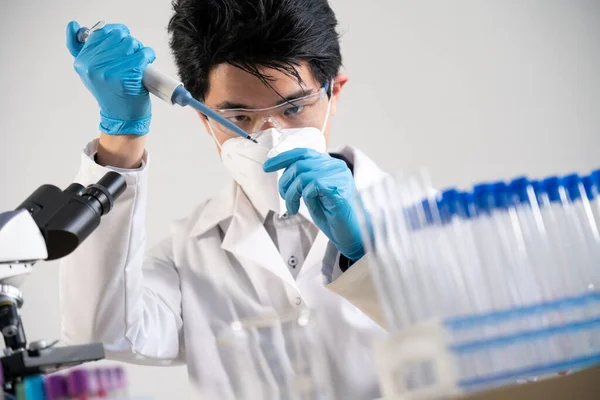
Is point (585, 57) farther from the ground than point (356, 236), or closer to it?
farther from the ground

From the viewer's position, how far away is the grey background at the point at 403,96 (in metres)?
2.71

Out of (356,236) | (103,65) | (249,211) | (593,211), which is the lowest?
(593,211)

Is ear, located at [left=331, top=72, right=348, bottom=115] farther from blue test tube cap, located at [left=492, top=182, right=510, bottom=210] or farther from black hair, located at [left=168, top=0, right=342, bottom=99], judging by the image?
blue test tube cap, located at [left=492, top=182, right=510, bottom=210]

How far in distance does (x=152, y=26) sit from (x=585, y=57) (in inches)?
69.8

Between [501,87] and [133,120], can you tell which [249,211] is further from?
[501,87]

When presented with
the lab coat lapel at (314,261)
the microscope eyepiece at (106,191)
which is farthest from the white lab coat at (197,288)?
the microscope eyepiece at (106,191)

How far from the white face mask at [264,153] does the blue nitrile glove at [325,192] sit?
0.52 ft

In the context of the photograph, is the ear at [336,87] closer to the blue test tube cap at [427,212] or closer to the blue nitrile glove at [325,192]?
the blue nitrile glove at [325,192]

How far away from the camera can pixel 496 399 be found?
0.75 meters

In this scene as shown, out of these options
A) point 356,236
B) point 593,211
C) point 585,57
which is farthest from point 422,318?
point 585,57

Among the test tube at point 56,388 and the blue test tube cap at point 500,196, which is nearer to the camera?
the test tube at point 56,388

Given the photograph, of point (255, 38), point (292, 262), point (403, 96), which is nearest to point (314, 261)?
point (292, 262)

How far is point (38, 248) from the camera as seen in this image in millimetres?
855

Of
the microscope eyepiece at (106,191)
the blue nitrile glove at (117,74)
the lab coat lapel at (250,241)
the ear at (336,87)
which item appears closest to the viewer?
the microscope eyepiece at (106,191)
